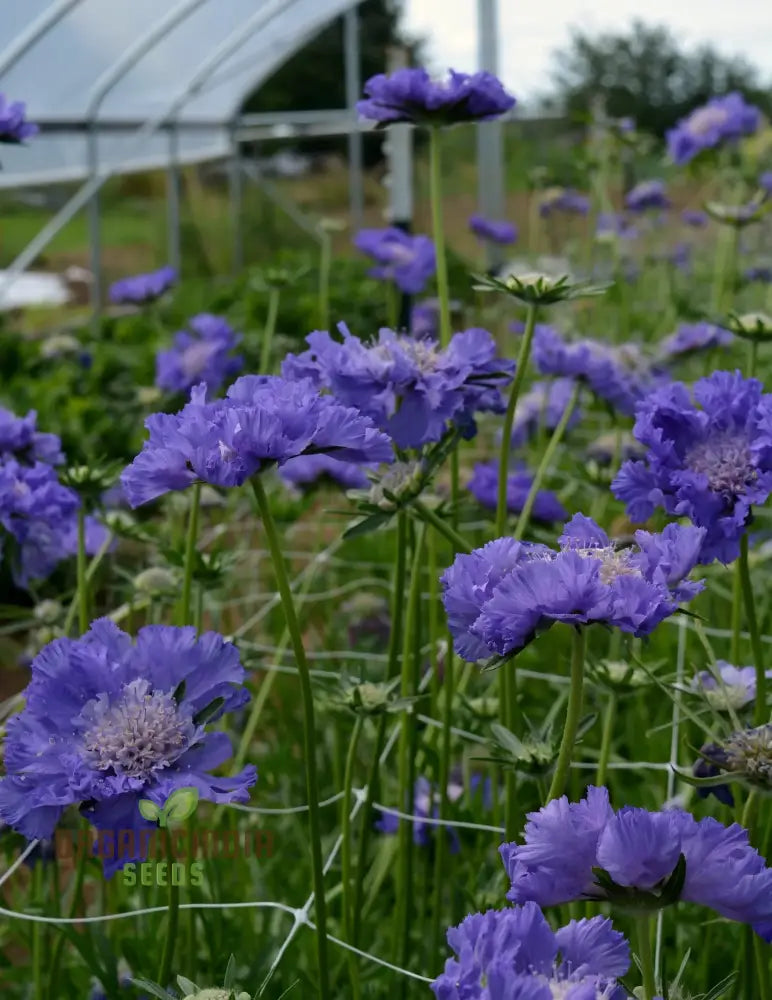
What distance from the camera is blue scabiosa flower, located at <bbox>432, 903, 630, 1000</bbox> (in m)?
0.33

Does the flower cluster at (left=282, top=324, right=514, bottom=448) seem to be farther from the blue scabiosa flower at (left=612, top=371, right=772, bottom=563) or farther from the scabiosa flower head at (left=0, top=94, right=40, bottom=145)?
the scabiosa flower head at (left=0, top=94, right=40, bottom=145)

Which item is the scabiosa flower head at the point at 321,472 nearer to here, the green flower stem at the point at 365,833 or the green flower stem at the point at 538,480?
the green flower stem at the point at 538,480

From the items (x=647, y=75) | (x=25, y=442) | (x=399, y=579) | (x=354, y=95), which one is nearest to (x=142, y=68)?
(x=354, y=95)

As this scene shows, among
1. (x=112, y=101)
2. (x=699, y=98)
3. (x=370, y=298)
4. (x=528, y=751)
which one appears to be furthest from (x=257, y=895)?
(x=699, y=98)

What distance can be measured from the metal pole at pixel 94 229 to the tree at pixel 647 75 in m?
8.73

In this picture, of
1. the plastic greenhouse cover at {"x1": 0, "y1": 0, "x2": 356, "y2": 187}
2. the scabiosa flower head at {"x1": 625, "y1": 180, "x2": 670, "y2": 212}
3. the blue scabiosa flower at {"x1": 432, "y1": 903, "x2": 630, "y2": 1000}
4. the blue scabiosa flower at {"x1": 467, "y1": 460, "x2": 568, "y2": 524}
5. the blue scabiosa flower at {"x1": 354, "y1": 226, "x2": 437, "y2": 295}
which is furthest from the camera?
the plastic greenhouse cover at {"x1": 0, "y1": 0, "x2": 356, "y2": 187}

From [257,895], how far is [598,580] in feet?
2.06

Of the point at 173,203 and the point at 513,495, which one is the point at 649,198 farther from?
the point at 173,203

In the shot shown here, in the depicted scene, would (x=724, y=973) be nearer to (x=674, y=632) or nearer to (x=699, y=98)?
(x=674, y=632)

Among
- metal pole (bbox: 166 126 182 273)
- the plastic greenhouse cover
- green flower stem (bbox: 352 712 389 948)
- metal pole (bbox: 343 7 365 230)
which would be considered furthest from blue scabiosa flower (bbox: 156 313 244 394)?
metal pole (bbox: 343 7 365 230)

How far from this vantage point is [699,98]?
1420 centimetres

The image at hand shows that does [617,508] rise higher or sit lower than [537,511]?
lower

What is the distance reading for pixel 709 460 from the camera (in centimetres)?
60

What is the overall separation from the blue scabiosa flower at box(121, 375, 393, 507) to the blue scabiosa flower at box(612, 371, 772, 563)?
13 centimetres
